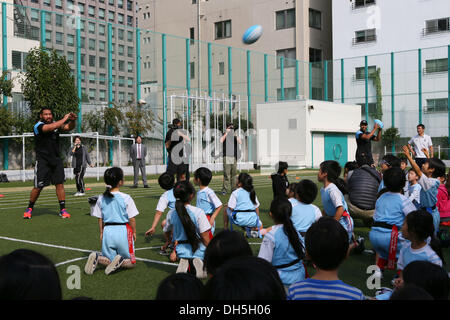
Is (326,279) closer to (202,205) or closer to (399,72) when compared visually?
(202,205)

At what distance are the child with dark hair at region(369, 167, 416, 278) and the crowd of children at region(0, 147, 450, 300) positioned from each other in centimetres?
1

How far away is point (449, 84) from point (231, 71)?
50.9 feet

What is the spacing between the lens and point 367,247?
22.1 feet

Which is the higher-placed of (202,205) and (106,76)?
(106,76)

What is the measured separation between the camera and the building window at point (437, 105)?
3559 cm

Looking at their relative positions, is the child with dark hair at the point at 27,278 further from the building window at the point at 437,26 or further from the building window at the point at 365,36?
the building window at the point at 365,36

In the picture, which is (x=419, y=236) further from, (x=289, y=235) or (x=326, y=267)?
(x=326, y=267)

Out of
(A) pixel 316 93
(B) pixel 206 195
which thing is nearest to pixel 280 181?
(B) pixel 206 195

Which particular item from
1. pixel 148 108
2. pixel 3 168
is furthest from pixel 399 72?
pixel 3 168

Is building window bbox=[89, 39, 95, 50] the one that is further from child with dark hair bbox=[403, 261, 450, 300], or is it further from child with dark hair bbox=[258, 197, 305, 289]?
child with dark hair bbox=[403, 261, 450, 300]

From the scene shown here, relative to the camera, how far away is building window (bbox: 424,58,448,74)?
117 ft

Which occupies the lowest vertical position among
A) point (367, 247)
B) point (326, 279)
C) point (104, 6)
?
point (367, 247)

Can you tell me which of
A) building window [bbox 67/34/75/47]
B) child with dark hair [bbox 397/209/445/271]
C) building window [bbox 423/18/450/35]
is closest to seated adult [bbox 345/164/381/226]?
child with dark hair [bbox 397/209/445/271]
